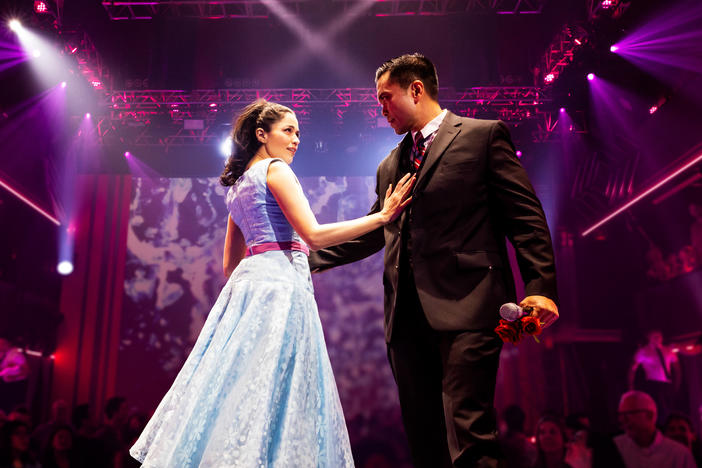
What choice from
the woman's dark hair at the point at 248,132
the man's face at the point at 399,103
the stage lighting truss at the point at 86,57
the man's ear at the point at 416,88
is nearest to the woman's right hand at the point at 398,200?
the man's face at the point at 399,103

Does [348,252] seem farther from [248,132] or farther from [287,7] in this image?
[287,7]

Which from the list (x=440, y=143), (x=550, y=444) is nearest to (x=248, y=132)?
(x=440, y=143)

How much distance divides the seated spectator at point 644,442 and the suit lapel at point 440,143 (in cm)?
439

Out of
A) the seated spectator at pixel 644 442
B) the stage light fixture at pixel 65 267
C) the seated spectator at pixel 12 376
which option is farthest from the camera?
the stage light fixture at pixel 65 267

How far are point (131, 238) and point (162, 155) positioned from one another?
1.37 meters

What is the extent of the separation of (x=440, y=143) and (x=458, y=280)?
1.72 feet

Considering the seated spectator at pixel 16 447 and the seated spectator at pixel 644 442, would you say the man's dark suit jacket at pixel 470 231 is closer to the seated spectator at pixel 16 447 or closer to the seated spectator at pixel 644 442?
the seated spectator at pixel 644 442

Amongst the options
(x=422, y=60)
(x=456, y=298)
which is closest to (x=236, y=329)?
(x=456, y=298)

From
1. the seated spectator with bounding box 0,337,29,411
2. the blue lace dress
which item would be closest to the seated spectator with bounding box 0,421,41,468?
the seated spectator with bounding box 0,337,29,411

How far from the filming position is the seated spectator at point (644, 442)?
16.5ft

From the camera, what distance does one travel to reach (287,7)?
289 inches

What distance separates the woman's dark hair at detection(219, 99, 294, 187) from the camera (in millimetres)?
2494

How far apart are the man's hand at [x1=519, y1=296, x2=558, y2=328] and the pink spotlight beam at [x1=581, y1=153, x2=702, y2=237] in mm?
5472

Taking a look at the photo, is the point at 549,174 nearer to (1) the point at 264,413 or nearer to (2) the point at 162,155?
(2) the point at 162,155
